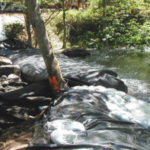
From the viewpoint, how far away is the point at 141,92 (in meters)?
5.94

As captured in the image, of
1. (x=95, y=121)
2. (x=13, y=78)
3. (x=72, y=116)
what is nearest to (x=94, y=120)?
(x=95, y=121)

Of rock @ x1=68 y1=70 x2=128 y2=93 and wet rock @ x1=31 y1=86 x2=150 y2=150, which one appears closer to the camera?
wet rock @ x1=31 y1=86 x2=150 y2=150

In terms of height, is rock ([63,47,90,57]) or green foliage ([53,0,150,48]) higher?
green foliage ([53,0,150,48])

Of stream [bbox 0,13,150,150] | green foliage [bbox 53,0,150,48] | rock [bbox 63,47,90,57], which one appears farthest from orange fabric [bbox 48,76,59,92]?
rock [bbox 63,47,90,57]

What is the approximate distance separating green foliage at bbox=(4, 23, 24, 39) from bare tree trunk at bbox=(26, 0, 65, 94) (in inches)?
311

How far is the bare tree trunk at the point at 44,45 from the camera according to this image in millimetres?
4027

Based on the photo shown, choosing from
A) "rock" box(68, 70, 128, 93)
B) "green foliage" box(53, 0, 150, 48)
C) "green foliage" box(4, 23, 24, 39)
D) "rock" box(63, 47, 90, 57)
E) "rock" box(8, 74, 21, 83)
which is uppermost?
"green foliage" box(53, 0, 150, 48)

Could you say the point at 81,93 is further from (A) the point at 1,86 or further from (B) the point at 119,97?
(A) the point at 1,86

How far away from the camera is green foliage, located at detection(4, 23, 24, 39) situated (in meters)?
11.6

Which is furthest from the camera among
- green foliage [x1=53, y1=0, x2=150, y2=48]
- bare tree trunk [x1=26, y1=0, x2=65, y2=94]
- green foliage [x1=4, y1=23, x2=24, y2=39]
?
green foliage [x1=4, y1=23, x2=24, y2=39]

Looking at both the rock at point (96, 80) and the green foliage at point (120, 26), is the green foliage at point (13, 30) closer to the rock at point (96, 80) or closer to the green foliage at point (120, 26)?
the green foliage at point (120, 26)

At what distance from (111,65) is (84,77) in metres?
4.66

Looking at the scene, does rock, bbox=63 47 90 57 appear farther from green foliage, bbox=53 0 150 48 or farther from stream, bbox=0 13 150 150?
stream, bbox=0 13 150 150

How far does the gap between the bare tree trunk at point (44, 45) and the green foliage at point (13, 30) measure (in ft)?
25.9
